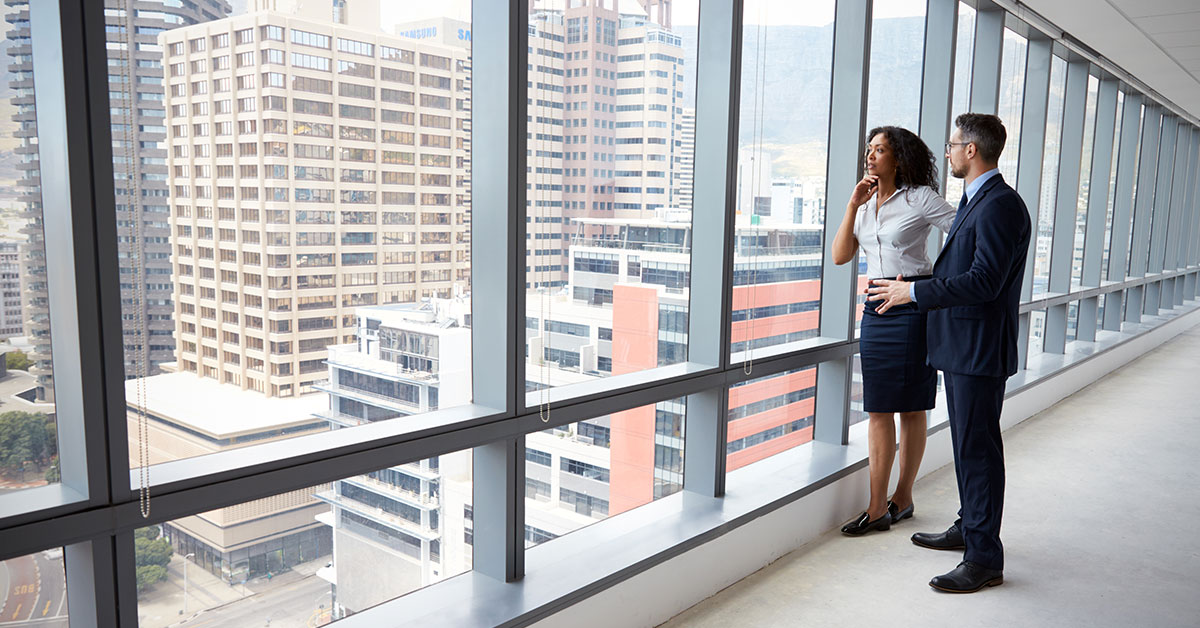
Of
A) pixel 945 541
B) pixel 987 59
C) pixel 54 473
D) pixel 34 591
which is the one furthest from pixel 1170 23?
pixel 34 591

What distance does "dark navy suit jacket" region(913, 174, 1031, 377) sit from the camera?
8.34 feet

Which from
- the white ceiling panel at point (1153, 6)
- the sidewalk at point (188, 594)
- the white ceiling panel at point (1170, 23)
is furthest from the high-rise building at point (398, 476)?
the white ceiling panel at point (1170, 23)

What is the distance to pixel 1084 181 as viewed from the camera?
23.4 ft

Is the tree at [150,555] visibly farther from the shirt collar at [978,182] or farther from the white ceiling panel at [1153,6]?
the white ceiling panel at [1153,6]

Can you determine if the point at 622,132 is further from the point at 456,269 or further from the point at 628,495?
the point at 628,495

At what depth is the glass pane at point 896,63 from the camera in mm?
3678

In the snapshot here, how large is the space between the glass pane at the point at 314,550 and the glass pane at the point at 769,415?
124cm

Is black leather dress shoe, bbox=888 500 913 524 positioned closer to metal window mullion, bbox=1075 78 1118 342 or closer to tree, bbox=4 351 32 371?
tree, bbox=4 351 32 371

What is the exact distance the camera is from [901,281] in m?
2.86

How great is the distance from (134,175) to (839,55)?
292 cm

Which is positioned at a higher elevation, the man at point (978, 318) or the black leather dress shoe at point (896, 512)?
the man at point (978, 318)

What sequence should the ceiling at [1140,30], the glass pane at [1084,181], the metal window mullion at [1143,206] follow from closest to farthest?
1. the ceiling at [1140,30]
2. the glass pane at [1084,181]
3. the metal window mullion at [1143,206]

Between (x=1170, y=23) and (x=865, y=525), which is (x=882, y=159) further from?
(x=1170, y=23)

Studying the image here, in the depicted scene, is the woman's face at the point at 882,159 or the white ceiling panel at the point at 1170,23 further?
the white ceiling panel at the point at 1170,23
